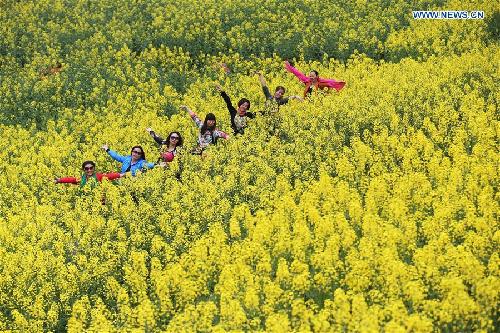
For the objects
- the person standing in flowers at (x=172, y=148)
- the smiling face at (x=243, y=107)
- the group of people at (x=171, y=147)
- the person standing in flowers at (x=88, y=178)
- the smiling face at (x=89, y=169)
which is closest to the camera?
the person standing in flowers at (x=88, y=178)

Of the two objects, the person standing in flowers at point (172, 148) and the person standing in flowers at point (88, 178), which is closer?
the person standing in flowers at point (88, 178)

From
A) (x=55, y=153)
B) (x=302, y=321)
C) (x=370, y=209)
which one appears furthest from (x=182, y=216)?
(x=55, y=153)

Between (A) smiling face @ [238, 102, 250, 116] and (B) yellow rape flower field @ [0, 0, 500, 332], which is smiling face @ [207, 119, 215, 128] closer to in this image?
(B) yellow rape flower field @ [0, 0, 500, 332]

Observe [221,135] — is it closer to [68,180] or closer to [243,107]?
[243,107]

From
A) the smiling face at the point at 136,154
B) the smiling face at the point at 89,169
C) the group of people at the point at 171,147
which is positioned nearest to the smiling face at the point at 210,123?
the group of people at the point at 171,147

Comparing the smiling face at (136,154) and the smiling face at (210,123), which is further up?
the smiling face at (210,123)

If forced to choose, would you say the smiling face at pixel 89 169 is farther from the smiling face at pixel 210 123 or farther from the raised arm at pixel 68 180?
the smiling face at pixel 210 123

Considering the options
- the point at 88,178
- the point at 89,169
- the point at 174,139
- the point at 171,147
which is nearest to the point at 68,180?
the point at 88,178

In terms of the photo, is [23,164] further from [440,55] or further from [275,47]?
[440,55]
